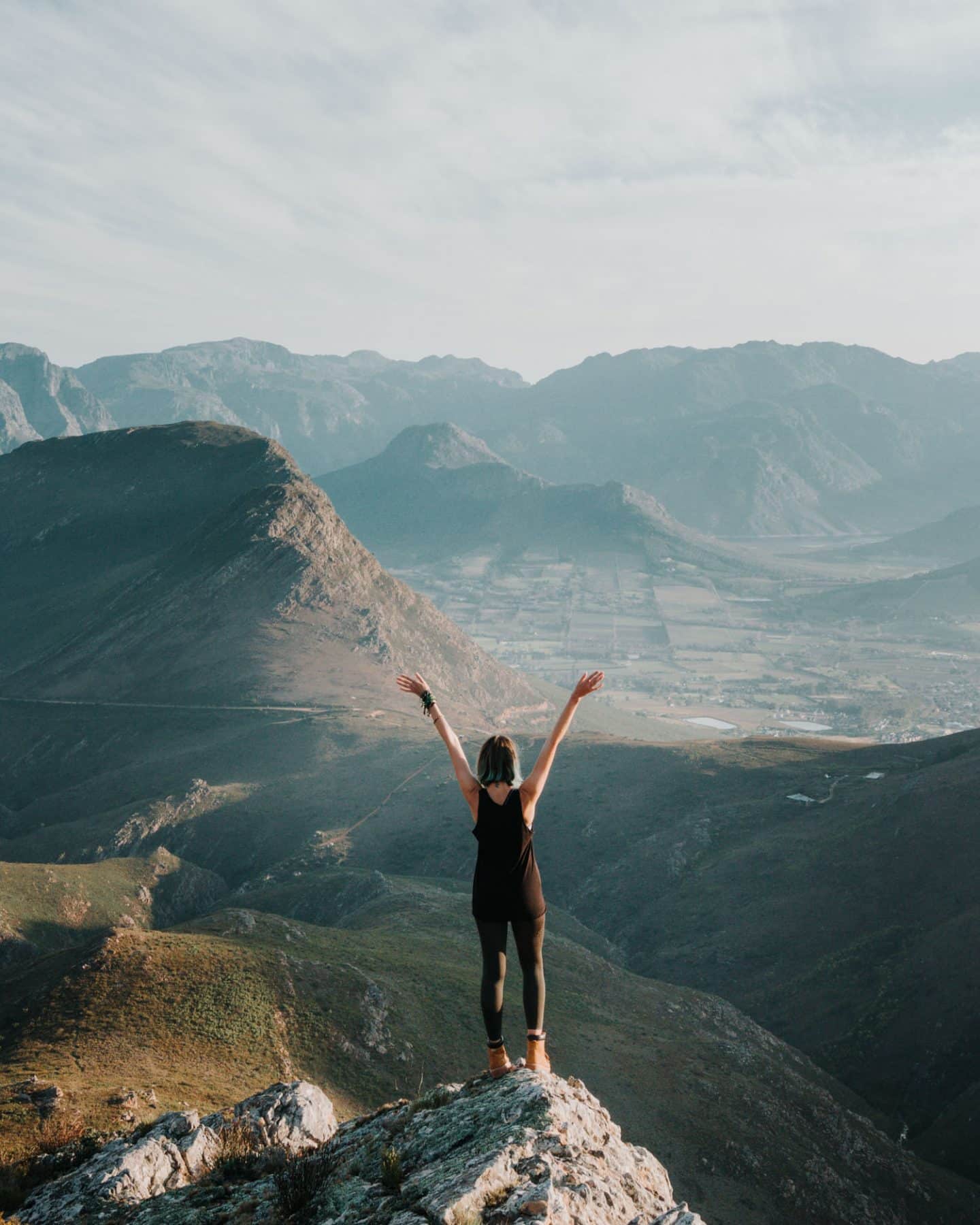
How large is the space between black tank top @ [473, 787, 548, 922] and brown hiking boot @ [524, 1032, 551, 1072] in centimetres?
247

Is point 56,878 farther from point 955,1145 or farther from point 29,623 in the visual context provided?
point 29,623

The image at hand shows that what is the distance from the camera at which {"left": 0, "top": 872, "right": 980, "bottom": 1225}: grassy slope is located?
36.5 meters

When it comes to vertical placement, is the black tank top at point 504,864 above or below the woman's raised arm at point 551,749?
below

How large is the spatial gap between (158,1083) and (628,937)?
6696cm

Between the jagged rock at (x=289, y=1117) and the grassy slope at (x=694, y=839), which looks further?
the grassy slope at (x=694, y=839)

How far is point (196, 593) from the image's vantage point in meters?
Answer: 182

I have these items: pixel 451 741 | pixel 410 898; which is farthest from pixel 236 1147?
pixel 410 898

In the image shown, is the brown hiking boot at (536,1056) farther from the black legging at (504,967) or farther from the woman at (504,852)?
the woman at (504,852)

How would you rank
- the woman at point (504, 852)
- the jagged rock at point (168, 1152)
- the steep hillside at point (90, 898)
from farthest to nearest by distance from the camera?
the steep hillside at point (90, 898) < the jagged rock at point (168, 1152) < the woman at point (504, 852)

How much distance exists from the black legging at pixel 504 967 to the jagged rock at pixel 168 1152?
5.52 metres

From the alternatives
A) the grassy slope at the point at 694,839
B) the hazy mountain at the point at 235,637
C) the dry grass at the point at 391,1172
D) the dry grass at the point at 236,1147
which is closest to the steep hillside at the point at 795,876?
the grassy slope at the point at 694,839

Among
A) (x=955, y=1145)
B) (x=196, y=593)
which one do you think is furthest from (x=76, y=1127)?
(x=196, y=593)

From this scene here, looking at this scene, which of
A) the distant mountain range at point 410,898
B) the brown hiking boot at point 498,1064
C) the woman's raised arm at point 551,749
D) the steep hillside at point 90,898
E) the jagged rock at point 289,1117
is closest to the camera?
the woman's raised arm at point 551,749

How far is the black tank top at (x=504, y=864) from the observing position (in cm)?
1232
